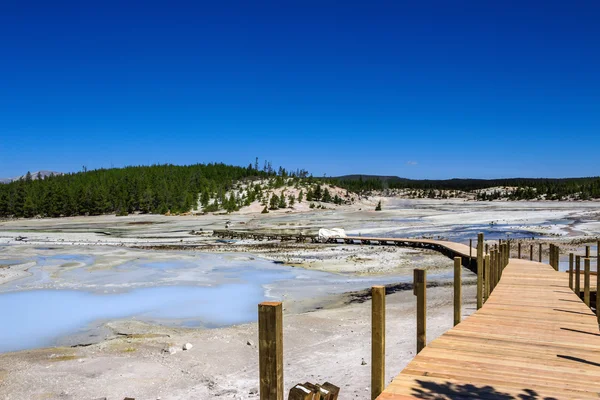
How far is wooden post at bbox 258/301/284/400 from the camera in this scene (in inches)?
136

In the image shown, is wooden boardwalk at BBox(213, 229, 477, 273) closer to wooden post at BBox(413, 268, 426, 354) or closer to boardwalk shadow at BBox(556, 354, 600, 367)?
boardwalk shadow at BBox(556, 354, 600, 367)

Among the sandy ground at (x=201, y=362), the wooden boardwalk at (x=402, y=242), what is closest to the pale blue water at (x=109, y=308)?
the sandy ground at (x=201, y=362)

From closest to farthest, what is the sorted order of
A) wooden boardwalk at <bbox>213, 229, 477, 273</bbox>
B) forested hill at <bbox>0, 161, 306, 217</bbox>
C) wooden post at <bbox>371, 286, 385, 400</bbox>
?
wooden post at <bbox>371, 286, 385, 400</bbox>, wooden boardwalk at <bbox>213, 229, 477, 273</bbox>, forested hill at <bbox>0, 161, 306, 217</bbox>

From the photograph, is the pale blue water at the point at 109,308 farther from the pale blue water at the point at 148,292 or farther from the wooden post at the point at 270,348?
the wooden post at the point at 270,348

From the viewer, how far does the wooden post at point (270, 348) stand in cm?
346

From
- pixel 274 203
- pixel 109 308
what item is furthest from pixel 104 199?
pixel 109 308

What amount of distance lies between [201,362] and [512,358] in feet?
20.7

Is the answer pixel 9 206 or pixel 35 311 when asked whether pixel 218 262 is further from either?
pixel 9 206

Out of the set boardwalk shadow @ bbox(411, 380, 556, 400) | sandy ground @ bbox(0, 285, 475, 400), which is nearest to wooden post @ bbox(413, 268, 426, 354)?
boardwalk shadow @ bbox(411, 380, 556, 400)

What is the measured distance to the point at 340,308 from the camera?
15406 millimetres

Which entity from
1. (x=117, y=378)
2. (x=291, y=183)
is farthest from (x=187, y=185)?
(x=117, y=378)

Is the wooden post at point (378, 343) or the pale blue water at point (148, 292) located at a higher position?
the wooden post at point (378, 343)

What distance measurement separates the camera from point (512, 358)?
626cm

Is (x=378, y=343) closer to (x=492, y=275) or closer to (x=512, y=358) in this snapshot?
(x=512, y=358)
